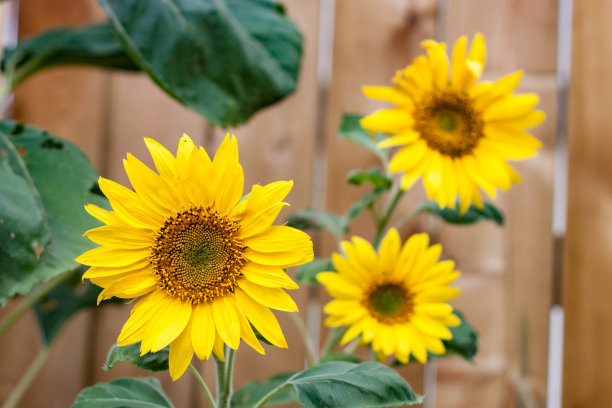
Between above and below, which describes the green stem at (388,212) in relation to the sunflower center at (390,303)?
above

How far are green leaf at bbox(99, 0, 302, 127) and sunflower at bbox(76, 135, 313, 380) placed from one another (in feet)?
1.04

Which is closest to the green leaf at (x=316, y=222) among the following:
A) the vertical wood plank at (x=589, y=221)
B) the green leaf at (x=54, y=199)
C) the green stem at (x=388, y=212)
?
the green stem at (x=388, y=212)

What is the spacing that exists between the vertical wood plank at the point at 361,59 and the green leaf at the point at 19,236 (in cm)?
64

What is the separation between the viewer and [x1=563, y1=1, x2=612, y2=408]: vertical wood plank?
100 cm

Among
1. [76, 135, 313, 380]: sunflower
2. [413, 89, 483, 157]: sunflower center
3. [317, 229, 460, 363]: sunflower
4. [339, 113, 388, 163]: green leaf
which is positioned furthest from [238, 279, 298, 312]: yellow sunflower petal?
[339, 113, 388, 163]: green leaf

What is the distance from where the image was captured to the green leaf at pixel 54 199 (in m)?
0.55

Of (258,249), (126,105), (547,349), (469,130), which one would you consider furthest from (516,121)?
(126,105)

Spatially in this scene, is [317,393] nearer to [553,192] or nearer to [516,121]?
[516,121]

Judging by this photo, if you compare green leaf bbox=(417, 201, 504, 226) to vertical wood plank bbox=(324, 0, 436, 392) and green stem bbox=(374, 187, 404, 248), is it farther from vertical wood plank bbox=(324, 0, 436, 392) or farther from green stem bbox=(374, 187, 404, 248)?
vertical wood plank bbox=(324, 0, 436, 392)

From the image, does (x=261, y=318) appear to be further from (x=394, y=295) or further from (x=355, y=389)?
(x=394, y=295)

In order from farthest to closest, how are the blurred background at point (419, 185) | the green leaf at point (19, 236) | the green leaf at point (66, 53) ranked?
the blurred background at point (419, 185), the green leaf at point (66, 53), the green leaf at point (19, 236)

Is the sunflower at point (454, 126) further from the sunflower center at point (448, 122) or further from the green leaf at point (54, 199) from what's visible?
the green leaf at point (54, 199)

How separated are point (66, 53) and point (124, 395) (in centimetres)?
66

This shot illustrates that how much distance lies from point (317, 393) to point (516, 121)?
1.28 feet
